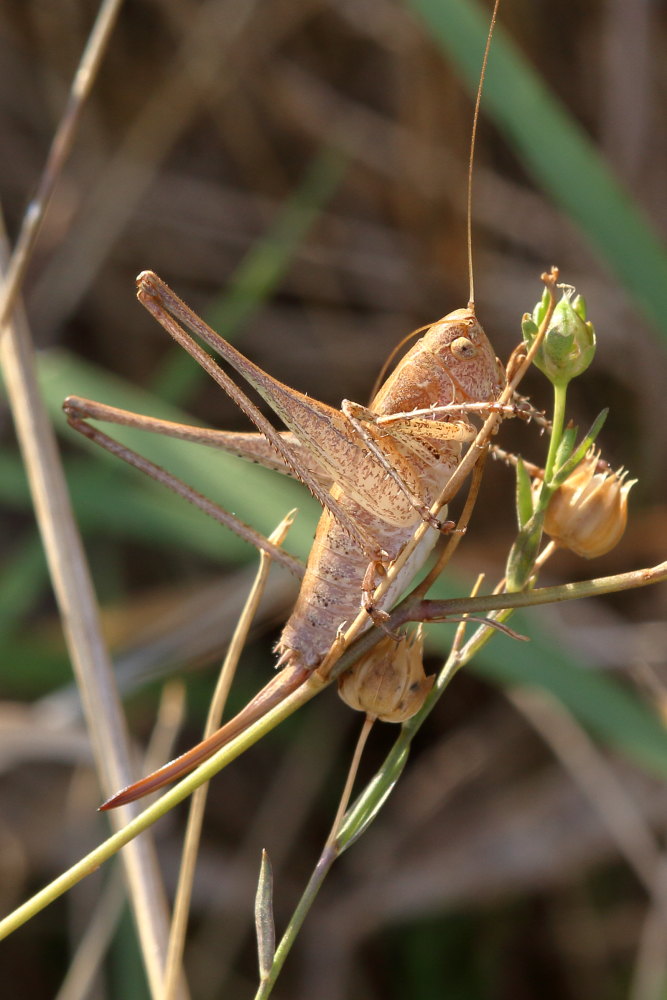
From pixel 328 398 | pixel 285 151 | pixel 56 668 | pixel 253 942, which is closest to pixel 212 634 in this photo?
pixel 56 668

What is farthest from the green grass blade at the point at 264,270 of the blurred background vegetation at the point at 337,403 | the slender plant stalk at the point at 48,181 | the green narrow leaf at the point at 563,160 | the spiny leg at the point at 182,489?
the spiny leg at the point at 182,489

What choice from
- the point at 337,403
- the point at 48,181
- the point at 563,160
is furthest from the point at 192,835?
the point at 337,403

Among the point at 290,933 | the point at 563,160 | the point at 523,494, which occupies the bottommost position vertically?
the point at 290,933

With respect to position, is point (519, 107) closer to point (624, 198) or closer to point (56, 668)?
point (624, 198)

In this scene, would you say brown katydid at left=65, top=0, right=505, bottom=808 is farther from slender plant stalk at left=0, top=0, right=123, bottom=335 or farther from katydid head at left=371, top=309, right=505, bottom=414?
slender plant stalk at left=0, top=0, right=123, bottom=335

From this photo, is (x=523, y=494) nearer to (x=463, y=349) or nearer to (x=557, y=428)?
(x=557, y=428)

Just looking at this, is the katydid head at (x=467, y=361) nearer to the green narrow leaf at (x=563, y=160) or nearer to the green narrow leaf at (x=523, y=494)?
the green narrow leaf at (x=523, y=494)
